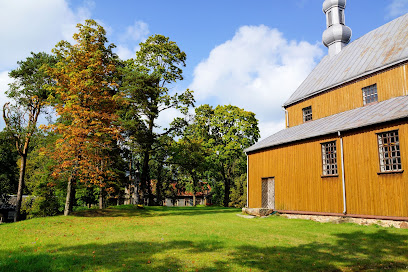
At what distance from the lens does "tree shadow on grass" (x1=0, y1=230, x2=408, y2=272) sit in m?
7.25

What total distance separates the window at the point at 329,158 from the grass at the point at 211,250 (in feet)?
12.8

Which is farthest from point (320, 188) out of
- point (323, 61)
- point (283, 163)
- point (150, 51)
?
point (150, 51)

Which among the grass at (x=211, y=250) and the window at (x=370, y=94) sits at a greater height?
the window at (x=370, y=94)

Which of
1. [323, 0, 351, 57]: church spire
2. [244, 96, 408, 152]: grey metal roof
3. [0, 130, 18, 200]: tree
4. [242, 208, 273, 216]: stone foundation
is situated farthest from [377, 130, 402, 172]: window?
[0, 130, 18, 200]: tree

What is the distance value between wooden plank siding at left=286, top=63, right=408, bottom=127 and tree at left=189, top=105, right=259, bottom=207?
16.6 meters

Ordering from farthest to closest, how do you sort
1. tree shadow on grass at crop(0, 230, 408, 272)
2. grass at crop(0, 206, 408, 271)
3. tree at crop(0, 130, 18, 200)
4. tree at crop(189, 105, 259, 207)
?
tree at crop(189, 105, 259, 207), tree at crop(0, 130, 18, 200), grass at crop(0, 206, 408, 271), tree shadow on grass at crop(0, 230, 408, 272)

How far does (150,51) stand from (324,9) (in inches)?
734

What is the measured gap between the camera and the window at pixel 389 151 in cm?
1377

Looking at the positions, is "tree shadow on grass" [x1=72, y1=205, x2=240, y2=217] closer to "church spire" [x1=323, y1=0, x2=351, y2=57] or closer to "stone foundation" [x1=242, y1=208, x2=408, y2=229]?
"stone foundation" [x1=242, y1=208, x2=408, y2=229]

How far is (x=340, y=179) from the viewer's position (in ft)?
51.9

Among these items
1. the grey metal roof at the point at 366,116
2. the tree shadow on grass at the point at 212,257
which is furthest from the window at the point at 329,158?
the tree shadow on grass at the point at 212,257

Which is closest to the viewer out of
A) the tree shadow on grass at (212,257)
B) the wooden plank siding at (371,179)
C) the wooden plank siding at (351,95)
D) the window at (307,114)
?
the tree shadow on grass at (212,257)

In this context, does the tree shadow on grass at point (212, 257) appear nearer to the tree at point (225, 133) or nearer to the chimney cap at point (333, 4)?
the chimney cap at point (333, 4)

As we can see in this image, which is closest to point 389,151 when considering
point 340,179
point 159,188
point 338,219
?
point 340,179
